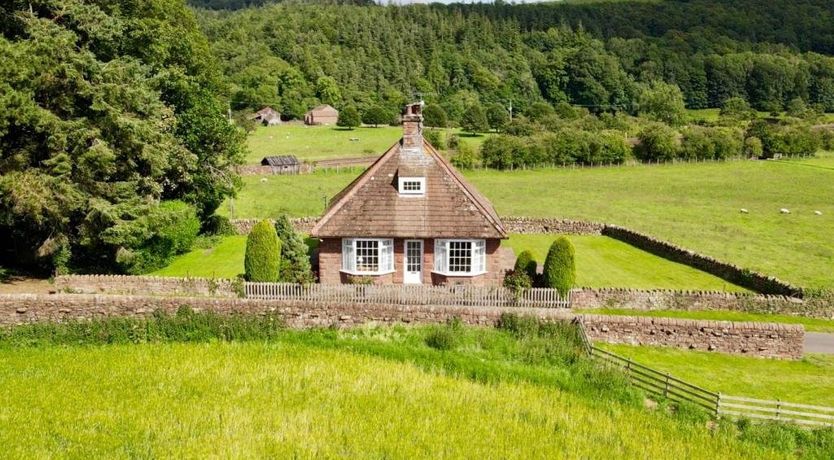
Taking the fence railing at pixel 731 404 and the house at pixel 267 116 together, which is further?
the house at pixel 267 116

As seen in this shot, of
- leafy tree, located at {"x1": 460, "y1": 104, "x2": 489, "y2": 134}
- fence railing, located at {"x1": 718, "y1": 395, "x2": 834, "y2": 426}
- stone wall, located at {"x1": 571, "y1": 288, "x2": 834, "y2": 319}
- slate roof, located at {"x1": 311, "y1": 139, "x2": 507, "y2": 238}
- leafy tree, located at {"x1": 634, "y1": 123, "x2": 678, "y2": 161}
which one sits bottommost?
fence railing, located at {"x1": 718, "y1": 395, "x2": 834, "y2": 426}

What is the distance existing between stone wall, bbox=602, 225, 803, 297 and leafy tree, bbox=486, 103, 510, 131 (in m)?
66.5

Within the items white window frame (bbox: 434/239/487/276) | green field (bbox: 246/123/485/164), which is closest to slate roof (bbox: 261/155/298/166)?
green field (bbox: 246/123/485/164)

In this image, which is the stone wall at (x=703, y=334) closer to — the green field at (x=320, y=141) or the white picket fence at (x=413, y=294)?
the white picket fence at (x=413, y=294)

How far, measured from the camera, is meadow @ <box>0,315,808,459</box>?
14.8 meters

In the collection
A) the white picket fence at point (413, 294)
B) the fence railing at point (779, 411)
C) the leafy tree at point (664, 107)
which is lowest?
the fence railing at point (779, 411)

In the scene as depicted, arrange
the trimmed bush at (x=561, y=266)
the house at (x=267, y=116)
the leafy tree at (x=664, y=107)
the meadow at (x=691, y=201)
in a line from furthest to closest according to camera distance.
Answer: the leafy tree at (x=664, y=107), the house at (x=267, y=116), the meadow at (x=691, y=201), the trimmed bush at (x=561, y=266)

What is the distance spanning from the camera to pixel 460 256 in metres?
27.5

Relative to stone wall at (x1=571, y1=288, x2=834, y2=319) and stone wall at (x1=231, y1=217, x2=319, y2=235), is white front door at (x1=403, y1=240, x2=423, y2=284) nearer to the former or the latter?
stone wall at (x1=571, y1=288, x2=834, y2=319)

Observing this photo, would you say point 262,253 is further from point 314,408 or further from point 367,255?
point 314,408

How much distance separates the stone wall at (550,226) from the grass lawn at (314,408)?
71.8 feet

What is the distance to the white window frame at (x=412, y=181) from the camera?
2769cm

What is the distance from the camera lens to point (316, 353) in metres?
21.2

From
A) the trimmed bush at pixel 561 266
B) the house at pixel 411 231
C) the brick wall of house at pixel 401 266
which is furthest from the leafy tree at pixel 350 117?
the trimmed bush at pixel 561 266
